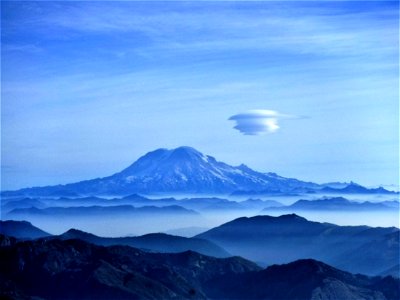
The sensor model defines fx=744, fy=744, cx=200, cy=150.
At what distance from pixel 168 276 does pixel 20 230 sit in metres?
2.06

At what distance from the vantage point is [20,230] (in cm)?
Result: 892

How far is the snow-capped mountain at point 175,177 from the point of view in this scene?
8477 millimetres

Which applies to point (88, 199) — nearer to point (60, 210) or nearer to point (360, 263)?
point (60, 210)

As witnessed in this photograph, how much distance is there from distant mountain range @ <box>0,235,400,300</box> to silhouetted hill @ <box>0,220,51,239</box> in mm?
92

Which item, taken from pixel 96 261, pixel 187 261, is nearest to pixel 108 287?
pixel 96 261

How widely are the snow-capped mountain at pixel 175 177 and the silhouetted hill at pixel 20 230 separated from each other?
38 cm

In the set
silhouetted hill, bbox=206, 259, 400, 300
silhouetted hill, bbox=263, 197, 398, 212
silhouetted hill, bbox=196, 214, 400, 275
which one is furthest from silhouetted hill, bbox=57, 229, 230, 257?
silhouetted hill, bbox=263, 197, 398, 212

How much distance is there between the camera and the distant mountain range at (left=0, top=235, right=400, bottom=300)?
909 centimetres

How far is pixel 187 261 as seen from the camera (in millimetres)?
9109

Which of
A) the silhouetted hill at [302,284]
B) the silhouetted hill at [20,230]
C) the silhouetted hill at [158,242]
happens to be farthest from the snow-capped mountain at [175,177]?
the silhouetted hill at [302,284]

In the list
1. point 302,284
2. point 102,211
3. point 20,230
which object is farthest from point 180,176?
point 302,284

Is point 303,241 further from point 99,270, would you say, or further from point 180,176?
point 99,270

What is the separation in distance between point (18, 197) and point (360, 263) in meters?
4.21

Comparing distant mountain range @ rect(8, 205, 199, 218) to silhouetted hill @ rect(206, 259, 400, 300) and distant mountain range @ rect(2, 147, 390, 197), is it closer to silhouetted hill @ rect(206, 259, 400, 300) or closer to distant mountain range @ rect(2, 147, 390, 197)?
distant mountain range @ rect(2, 147, 390, 197)
